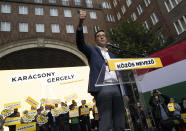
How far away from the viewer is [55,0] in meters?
23.1

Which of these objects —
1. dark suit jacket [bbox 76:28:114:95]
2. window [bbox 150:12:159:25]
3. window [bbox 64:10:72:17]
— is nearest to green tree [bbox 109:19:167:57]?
window [bbox 150:12:159:25]

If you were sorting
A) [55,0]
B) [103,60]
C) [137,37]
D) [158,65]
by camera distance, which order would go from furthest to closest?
[55,0] < [137,37] < [158,65] < [103,60]

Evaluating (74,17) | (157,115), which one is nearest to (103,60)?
(157,115)

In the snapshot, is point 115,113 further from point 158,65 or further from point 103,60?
point 158,65

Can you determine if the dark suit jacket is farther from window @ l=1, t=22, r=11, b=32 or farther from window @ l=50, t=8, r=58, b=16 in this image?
window @ l=50, t=8, r=58, b=16

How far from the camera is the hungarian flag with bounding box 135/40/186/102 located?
6.66 meters

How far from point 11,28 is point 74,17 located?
26.5ft

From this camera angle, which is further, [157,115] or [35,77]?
[35,77]

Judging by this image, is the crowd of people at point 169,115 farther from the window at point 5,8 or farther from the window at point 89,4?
the window at point 89,4

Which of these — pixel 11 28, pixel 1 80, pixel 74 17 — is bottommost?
pixel 1 80

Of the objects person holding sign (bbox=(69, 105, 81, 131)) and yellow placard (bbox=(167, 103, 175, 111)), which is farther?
Result: person holding sign (bbox=(69, 105, 81, 131))

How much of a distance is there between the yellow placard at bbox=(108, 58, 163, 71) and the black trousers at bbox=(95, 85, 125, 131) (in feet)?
0.86

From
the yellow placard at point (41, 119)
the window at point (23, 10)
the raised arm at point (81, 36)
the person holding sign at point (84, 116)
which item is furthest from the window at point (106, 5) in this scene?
the raised arm at point (81, 36)

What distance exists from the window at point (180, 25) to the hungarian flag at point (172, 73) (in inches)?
467
